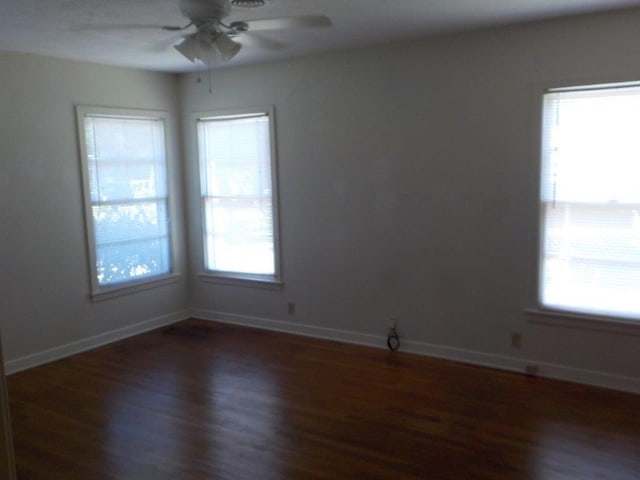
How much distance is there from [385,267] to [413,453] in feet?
6.22

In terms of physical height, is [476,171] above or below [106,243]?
above

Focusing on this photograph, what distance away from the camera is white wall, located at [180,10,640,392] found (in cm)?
386

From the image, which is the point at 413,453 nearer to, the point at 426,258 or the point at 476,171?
the point at 426,258

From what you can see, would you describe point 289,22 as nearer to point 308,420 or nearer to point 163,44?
point 163,44

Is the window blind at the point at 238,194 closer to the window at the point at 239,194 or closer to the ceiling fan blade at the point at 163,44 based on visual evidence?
the window at the point at 239,194

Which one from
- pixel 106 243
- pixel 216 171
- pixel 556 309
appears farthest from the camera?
pixel 216 171

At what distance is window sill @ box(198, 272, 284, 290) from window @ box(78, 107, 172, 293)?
0.43 meters

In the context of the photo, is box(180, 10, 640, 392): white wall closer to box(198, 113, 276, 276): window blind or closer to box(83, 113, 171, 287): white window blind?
box(198, 113, 276, 276): window blind

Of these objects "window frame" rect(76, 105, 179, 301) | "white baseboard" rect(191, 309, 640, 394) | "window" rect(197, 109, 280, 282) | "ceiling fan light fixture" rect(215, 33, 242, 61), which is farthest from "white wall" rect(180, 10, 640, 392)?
"ceiling fan light fixture" rect(215, 33, 242, 61)

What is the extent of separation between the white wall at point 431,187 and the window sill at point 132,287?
3.51 feet

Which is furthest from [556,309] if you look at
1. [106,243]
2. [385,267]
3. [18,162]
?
[18,162]

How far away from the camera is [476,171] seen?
13.7 ft

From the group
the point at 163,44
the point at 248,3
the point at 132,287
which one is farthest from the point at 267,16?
the point at 132,287

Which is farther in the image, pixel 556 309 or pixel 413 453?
pixel 556 309
